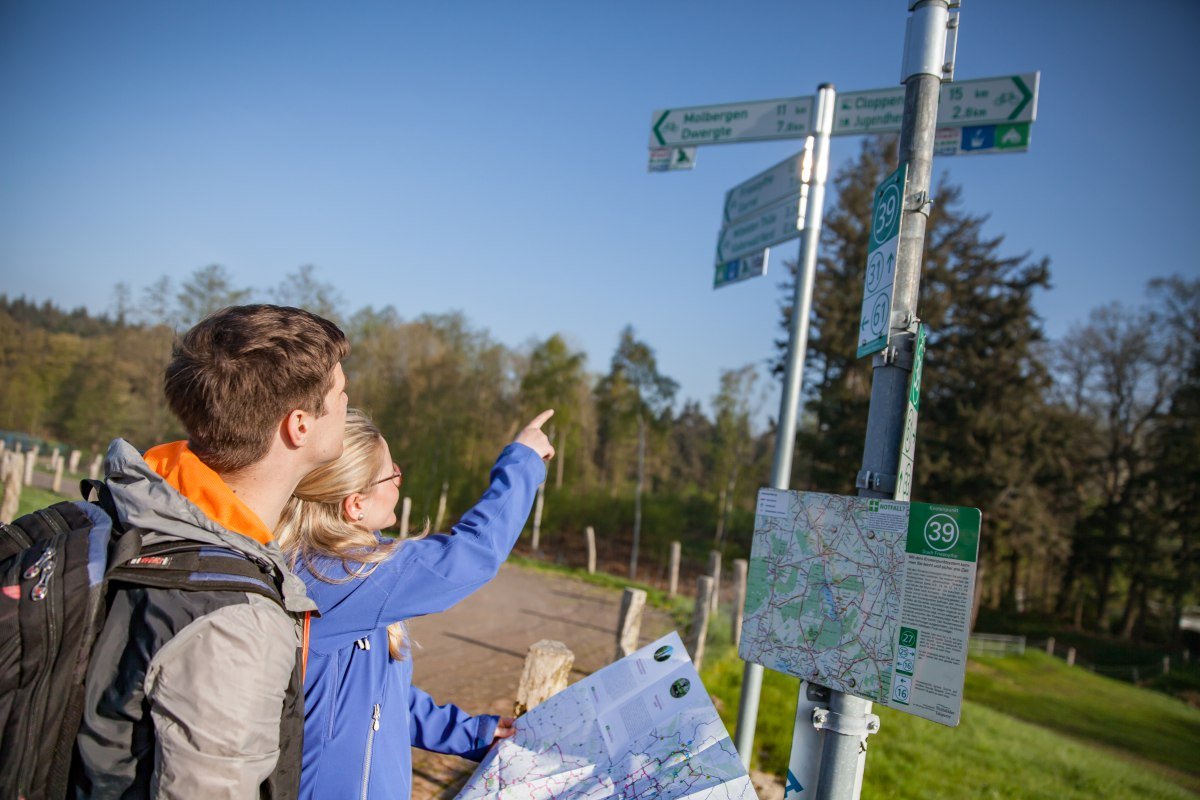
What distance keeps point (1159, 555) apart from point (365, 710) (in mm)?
36968

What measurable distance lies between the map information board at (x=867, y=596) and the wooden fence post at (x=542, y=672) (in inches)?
79.4

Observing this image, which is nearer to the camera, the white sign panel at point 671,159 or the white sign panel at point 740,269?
the white sign panel at point 740,269

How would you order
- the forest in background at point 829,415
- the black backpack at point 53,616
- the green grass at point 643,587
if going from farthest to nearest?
the forest in background at point 829,415 → the green grass at point 643,587 → the black backpack at point 53,616

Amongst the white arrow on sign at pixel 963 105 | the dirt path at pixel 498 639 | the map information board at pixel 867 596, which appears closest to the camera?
the map information board at pixel 867 596

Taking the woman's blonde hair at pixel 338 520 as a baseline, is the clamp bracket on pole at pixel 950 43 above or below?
above

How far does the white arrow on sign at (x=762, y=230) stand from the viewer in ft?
12.2

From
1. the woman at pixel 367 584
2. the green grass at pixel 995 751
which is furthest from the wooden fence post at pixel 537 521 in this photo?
the woman at pixel 367 584

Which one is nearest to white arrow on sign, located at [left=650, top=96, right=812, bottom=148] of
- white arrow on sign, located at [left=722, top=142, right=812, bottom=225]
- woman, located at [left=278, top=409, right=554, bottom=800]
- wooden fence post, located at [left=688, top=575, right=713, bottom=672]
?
white arrow on sign, located at [left=722, top=142, right=812, bottom=225]

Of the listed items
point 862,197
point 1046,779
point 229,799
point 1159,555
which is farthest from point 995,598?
point 229,799

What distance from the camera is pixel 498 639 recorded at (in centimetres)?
962

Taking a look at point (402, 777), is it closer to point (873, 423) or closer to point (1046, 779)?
point (873, 423)

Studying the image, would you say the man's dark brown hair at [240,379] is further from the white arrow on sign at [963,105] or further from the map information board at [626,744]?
the white arrow on sign at [963,105]

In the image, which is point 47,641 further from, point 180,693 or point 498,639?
point 498,639

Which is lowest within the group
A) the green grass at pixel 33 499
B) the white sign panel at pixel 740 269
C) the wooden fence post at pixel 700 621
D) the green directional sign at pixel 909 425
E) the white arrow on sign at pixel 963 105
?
the green grass at pixel 33 499
